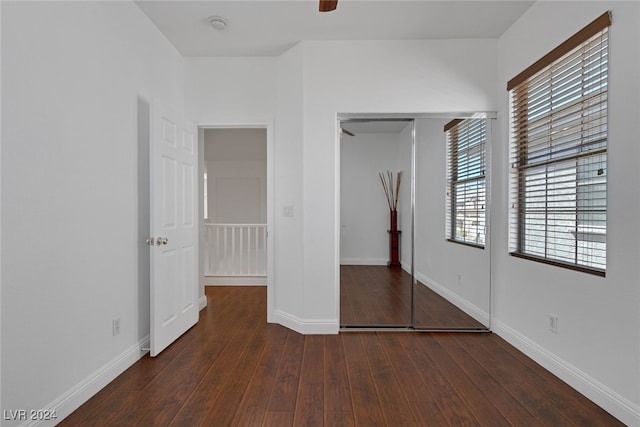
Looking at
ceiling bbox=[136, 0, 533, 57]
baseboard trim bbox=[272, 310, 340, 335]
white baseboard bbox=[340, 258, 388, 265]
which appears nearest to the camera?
ceiling bbox=[136, 0, 533, 57]

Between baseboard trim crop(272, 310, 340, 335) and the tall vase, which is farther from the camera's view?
the tall vase

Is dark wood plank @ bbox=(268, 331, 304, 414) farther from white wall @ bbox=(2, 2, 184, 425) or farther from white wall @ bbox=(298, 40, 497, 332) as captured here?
white wall @ bbox=(2, 2, 184, 425)

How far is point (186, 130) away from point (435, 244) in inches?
104

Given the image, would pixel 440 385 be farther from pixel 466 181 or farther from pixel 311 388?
pixel 466 181

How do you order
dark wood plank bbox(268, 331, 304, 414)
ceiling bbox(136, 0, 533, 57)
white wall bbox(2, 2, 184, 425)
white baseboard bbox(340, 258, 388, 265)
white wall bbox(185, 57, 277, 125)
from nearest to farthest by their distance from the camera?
white wall bbox(2, 2, 184, 425)
dark wood plank bbox(268, 331, 304, 414)
ceiling bbox(136, 0, 533, 57)
white baseboard bbox(340, 258, 388, 265)
white wall bbox(185, 57, 277, 125)

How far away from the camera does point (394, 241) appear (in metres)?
3.32

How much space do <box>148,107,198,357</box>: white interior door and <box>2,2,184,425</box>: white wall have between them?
0.15 metres

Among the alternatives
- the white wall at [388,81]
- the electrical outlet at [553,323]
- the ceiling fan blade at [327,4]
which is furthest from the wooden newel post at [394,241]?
the ceiling fan blade at [327,4]

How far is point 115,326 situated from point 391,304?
7.74 ft

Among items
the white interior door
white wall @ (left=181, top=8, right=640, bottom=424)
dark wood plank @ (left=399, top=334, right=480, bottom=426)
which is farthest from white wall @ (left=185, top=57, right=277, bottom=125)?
dark wood plank @ (left=399, top=334, right=480, bottom=426)

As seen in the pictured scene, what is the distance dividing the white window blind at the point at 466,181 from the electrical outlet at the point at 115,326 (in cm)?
289

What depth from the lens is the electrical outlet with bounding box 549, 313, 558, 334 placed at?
234 centimetres

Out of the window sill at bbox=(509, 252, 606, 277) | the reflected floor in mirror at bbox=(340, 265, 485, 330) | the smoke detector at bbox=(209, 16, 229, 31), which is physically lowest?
the reflected floor in mirror at bbox=(340, 265, 485, 330)

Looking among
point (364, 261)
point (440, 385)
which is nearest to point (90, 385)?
point (440, 385)
